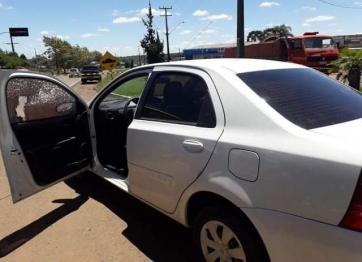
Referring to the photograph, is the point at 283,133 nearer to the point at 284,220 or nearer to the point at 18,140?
the point at 284,220

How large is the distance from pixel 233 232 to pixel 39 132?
2386 mm

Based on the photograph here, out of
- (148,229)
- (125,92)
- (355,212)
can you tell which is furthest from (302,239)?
(125,92)

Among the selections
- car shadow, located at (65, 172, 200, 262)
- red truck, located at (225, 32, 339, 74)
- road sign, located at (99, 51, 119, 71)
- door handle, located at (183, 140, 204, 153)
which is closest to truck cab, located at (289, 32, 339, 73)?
red truck, located at (225, 32, 339, 74)

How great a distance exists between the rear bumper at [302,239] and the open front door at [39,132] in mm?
2339

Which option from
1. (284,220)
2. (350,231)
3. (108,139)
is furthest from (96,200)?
(350,231)

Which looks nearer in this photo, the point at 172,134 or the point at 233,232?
the point at 233,232

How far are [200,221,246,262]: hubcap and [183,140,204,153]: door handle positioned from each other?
21.4 inches

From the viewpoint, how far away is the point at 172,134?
273cm

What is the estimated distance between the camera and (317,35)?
20312 mm

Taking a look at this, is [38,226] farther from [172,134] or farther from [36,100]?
[172,134]

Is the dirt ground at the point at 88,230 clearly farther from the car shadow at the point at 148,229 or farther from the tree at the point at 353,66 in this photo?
the tree at the point at 353,66

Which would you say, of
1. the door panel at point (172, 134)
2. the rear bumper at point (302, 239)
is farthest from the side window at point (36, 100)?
the rear bumper at point (302, 239)

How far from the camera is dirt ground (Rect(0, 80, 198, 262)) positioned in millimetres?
3080

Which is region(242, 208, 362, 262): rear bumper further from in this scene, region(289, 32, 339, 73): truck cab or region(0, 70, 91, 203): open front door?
region(289, 32, 339, 73): truck cab
